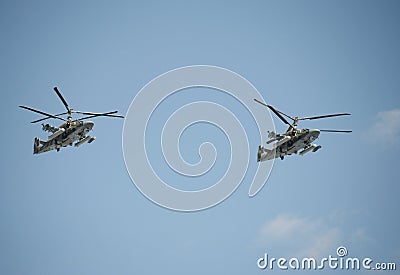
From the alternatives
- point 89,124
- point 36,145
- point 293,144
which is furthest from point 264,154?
point 36,145

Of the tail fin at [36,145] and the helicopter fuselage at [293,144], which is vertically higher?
the helicopter fuselage at [293,144]

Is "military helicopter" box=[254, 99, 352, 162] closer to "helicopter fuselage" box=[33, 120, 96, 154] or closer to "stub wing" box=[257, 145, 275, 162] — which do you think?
"stub wing" box=[257, 145, 275, 162]

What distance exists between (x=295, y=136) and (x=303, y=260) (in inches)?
564

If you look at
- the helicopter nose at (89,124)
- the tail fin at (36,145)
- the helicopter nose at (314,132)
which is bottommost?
the tail fin at (36,145)

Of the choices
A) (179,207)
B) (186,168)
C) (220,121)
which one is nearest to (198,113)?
(220,121)

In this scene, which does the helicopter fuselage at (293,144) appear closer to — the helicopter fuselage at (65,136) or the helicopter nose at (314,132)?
the helicopter nose at (314,132)

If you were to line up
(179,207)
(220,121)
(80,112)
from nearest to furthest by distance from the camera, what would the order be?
(179,207), (220,121), (80,112)

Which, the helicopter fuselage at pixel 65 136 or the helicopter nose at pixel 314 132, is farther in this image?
the helicopter fuselage at pixel 65 136

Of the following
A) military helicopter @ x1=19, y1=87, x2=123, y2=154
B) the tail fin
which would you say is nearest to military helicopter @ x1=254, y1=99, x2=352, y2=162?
military helicopter @ x1=19, y1=87, x2=123, y2=154

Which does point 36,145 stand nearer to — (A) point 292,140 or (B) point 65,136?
(B) point 65,136

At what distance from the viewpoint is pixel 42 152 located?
68625mm

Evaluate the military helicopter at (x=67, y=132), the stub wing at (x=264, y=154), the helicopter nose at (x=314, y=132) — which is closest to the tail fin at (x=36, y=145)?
the military helicopter at (x=67, y=132)

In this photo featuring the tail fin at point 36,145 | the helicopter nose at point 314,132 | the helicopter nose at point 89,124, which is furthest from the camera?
the tail fin at point 36,145

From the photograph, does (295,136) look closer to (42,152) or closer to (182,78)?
(182,78)
